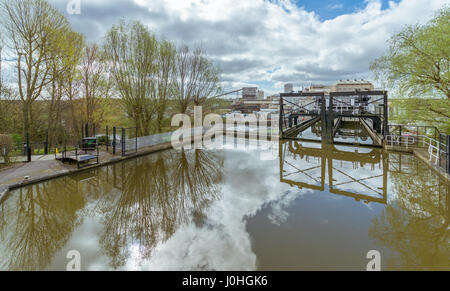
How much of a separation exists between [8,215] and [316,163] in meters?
9.42

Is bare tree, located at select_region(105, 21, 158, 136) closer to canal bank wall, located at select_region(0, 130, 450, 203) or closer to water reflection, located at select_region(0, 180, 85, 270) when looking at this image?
canal bank wall, located at select_region(0, 130, 450, 203)

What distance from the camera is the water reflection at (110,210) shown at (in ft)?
11.1

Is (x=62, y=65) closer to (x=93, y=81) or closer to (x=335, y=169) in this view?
(x=93, y=81)

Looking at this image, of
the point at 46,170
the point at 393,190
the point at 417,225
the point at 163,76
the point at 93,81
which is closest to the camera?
the point at 417,225

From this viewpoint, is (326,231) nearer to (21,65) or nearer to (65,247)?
(65,247)

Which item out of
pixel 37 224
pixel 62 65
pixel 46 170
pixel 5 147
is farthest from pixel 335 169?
pixel 62 65

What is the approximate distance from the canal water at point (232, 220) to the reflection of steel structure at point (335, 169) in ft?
0.21

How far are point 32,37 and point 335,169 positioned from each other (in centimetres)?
1431

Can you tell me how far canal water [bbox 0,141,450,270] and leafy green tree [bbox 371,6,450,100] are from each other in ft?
12.3

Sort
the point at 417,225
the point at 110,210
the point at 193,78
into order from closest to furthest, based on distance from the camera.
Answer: the point at 417,225 < the point at 110,210 < the point at 193,78

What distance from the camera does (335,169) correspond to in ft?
25.2

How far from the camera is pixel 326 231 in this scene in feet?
12.4

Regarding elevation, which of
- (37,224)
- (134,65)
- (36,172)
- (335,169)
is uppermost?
(134,65)
